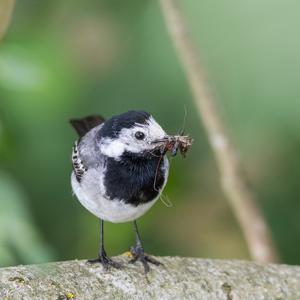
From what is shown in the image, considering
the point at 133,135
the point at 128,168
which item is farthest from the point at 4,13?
the point at 128,168

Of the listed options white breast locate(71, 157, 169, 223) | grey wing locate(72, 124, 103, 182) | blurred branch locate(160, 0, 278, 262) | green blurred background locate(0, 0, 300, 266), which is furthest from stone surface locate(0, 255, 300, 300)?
green blurred background locate(0, 0, 300, 266)

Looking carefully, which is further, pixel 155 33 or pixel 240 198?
pixel 155 33

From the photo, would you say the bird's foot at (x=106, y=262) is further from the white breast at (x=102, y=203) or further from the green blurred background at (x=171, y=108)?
the green blurred background at (x=171, y=108)

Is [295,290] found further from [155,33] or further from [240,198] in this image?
[155,33]

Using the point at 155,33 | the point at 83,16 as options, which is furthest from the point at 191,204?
the point at 83,16

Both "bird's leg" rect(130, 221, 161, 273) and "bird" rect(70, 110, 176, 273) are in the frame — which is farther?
"bird" rect(70, 110, 176, 273)

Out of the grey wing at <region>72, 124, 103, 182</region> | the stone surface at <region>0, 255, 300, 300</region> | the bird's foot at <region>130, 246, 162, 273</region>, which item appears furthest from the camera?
the grey wing at <region>72, 124, 103, 182</region>

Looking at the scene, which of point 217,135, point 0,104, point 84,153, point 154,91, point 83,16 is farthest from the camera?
point 83,16

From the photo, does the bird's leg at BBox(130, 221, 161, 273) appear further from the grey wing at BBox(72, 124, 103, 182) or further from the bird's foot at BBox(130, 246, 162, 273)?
the grey wing at BBox(72, 124, 103, 182)
